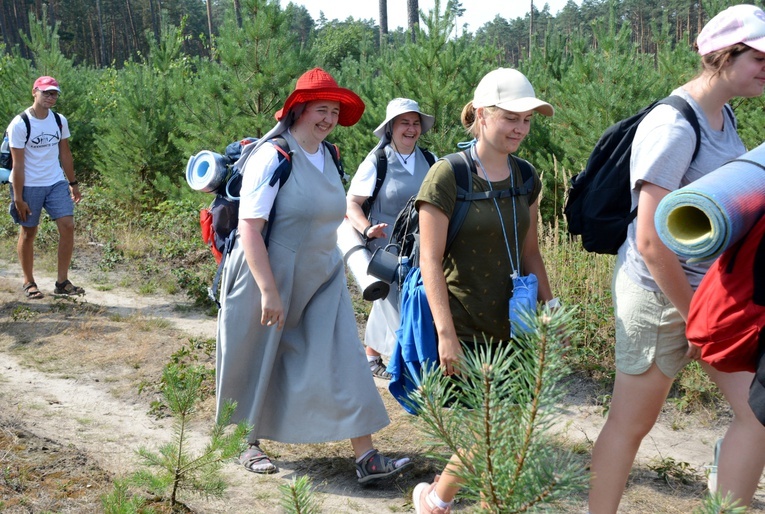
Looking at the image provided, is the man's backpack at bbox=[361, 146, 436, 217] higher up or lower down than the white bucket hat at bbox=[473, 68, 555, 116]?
lower down

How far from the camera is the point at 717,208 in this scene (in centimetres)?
137

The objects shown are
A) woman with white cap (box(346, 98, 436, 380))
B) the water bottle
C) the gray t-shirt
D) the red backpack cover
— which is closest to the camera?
the red backpack cover

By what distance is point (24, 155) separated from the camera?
Result: 6930 mm

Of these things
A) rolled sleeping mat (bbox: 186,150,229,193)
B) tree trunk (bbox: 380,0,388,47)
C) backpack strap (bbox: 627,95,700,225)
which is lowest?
rolled sleeping mat (bbox: 186,150,229,193)

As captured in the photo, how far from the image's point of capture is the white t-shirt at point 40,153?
274 inches

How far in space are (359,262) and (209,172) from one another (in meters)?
0.94

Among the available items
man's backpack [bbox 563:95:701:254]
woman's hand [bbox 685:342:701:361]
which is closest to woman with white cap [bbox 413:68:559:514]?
man's backpack [bbox 563:95:701:254]

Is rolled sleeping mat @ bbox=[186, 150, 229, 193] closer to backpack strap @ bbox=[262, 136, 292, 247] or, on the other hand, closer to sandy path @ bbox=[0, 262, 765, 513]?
backpack strap @ bbox=[262, 136, 292, 247]

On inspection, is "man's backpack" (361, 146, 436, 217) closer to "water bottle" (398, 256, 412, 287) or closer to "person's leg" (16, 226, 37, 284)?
"water bottle" (398, 256, 412, 287)

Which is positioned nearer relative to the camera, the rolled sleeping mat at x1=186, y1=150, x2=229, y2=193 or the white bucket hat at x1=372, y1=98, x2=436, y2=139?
the rolled sleeping mat at x1=186, y1=150, x2=229, y2=193

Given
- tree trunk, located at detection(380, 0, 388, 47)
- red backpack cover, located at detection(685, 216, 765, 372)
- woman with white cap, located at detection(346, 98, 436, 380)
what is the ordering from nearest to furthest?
red backpack cover, located at detection(685, 216, 765, 372) → woman with white cap, located at detection(346, 98, 436, 380) → tree trunk, located at detection(380, 0, 388, 47)

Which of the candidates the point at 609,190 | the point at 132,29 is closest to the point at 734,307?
the point at 609,190

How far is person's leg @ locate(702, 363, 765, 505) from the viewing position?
2.45 meters

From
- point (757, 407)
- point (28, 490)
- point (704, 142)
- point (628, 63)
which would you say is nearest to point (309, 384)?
point (28, 490)
